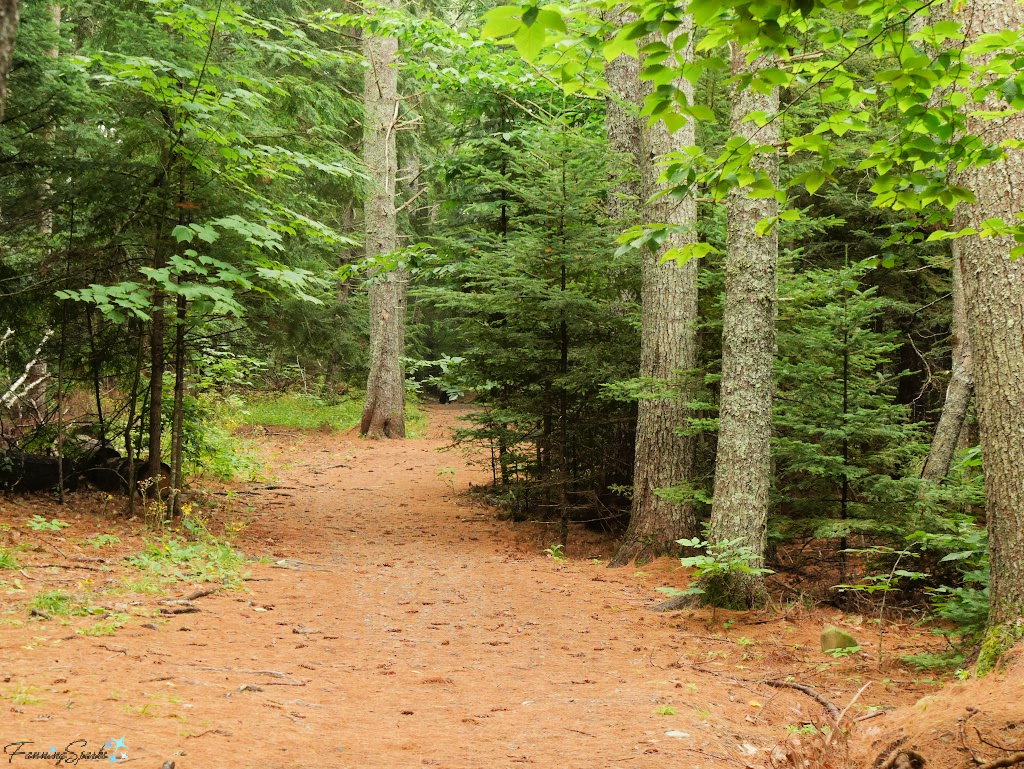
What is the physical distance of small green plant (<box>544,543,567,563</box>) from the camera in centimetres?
943

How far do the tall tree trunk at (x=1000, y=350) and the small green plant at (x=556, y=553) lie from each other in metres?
5.29

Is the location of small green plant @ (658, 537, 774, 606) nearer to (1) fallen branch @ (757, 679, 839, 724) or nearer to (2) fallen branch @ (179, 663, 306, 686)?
(1) fallen branch @ (757, 679, 839, 724)

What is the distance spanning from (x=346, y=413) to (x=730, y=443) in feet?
55.2

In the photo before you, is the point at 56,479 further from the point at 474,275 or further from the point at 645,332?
the point at 645,332

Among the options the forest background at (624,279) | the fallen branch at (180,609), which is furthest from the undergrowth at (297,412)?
the fallen branch at (180,609)

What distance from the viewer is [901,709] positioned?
4.41 m

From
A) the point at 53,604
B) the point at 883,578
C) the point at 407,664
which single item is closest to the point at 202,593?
the point at 53,604

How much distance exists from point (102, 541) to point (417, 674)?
3904 mm

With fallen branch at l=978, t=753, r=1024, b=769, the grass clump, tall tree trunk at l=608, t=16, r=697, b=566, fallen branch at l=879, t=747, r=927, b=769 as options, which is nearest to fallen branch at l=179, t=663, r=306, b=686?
fallen branch at l=879, t=747, r=927, b=769

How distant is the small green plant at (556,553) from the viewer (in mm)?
9430

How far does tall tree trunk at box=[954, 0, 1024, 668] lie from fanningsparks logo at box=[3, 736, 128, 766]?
4.81m

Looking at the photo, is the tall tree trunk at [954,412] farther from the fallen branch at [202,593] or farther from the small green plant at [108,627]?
the small green plant at [108,627]

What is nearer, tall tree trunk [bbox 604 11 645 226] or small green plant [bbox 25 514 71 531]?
small green plant [bbox 25 514 71 531]

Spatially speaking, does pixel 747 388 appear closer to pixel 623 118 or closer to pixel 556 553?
pixel 556 553
